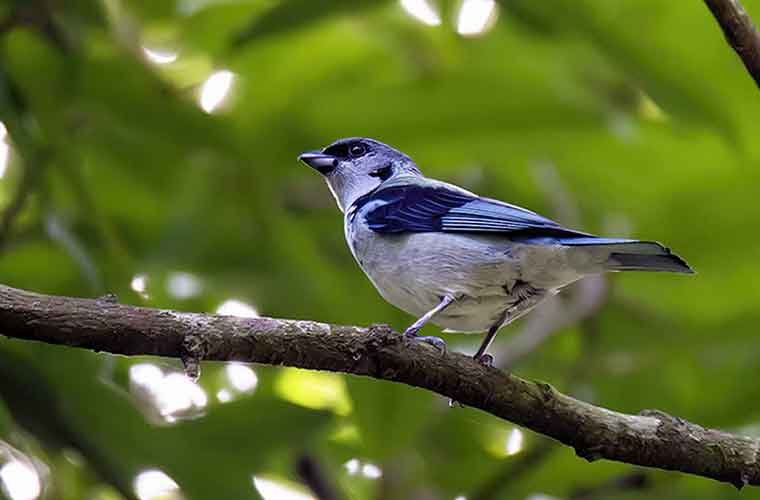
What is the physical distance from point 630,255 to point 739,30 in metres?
1.14

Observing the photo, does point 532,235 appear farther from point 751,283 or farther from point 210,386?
point 210,386

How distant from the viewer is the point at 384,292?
3949 millimetres

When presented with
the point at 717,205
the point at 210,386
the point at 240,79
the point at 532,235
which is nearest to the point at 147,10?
the point at 240,79

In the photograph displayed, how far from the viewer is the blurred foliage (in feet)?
12.5

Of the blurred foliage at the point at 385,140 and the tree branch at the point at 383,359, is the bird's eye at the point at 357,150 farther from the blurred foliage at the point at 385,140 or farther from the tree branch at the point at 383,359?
the tree branch at the point at 383,359

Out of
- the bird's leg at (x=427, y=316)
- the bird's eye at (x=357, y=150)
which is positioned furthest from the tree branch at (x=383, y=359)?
the bird's eye at (x=357, y=150)

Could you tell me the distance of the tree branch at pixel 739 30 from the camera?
2.73 meters

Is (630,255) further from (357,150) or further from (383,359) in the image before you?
(357,150)

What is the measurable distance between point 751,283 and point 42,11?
9.07ft

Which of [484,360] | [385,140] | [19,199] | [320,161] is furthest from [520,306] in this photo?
[19,199]

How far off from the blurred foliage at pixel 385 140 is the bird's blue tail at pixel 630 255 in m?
0.52

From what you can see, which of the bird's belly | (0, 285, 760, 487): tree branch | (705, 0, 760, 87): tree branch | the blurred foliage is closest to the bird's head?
the blurred foliage

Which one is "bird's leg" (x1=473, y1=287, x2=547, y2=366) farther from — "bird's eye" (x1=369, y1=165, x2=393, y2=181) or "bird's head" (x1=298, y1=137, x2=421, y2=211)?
"bird's eye" (x1=369, y1=165, x2=393, y2=181)

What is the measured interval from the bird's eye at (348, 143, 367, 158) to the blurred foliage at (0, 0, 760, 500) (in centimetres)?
24
